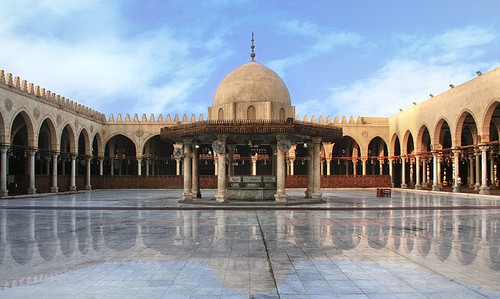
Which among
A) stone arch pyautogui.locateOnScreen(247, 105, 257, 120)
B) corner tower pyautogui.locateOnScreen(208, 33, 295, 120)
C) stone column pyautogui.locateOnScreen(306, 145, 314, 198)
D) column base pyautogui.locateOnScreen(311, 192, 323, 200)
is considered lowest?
column base pyautogui.locateOnScreen(311, 192, 323, 200)

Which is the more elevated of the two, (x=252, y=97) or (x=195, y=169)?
(x=252, y=97)

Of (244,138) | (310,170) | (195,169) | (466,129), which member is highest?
(466,129)

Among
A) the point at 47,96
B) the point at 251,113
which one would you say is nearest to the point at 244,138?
the point at 251,113

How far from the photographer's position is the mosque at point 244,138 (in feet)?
74.3

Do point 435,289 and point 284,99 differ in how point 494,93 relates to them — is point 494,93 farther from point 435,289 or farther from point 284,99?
point 435,289

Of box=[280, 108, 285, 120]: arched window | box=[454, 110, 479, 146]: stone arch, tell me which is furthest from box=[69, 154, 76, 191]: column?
box=[454, 110, 479, 146]: stone arch

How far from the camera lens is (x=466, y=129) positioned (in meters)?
42.9

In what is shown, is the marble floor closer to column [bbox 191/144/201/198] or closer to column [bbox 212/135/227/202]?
column [bbox 212/135/227/202]

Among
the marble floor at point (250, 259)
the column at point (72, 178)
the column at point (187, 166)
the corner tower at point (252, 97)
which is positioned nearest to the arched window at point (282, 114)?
the corner tower at point (252, 97)

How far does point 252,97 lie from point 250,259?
51.5 ft

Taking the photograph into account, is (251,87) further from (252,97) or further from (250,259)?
(250,259)

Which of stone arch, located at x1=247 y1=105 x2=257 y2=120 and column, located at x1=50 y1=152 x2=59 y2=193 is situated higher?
stone arch, located at x1=247 y1=105 x2=257 y2=120

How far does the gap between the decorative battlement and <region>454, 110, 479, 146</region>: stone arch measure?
30208 mm

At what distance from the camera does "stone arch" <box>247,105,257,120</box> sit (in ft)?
74.6
